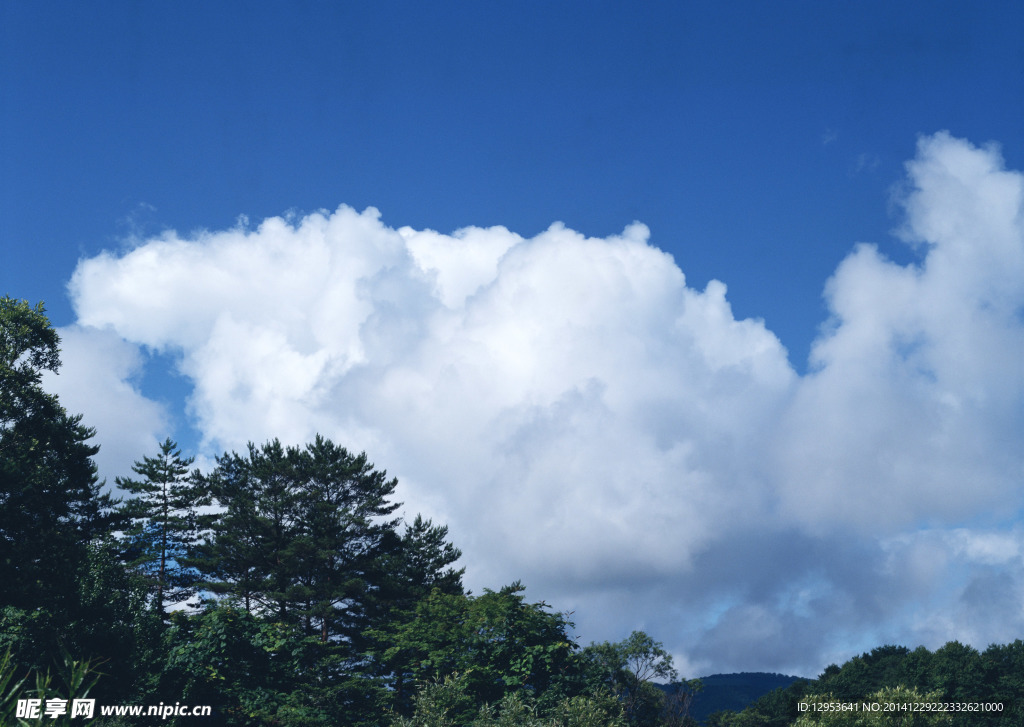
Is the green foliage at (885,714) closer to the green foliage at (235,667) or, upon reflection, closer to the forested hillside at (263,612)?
the forested hillside at (263,612)

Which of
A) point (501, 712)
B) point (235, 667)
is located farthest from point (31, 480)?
point (501, 712)

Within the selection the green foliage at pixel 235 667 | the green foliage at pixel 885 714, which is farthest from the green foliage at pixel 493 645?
the green foliage at pixel 885 714

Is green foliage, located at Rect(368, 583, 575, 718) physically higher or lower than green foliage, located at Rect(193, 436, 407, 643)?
lower

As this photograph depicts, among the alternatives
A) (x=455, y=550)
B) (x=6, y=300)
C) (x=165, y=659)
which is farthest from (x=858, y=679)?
(x=6, y=300)

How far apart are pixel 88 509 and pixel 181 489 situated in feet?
22.2

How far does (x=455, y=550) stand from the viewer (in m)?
60.8

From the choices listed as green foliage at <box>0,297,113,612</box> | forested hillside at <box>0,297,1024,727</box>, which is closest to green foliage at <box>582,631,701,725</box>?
forested hillside at <box>0,297,1024,727</box>

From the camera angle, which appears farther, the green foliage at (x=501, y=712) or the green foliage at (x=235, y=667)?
the green foliage at (x=235, y=667)

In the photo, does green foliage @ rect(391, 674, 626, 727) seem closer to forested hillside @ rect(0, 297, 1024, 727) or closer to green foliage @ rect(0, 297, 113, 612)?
forested hillside @ rect(0, 297, 1024, 727)

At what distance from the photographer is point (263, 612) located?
49500mm

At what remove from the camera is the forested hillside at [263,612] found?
2875 cm

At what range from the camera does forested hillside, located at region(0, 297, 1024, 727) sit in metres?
28.8

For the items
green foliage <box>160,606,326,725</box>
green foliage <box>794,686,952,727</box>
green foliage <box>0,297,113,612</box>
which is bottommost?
green foliage <box>794,686,952,727</box>

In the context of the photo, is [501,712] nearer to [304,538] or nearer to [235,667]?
[235,667]
